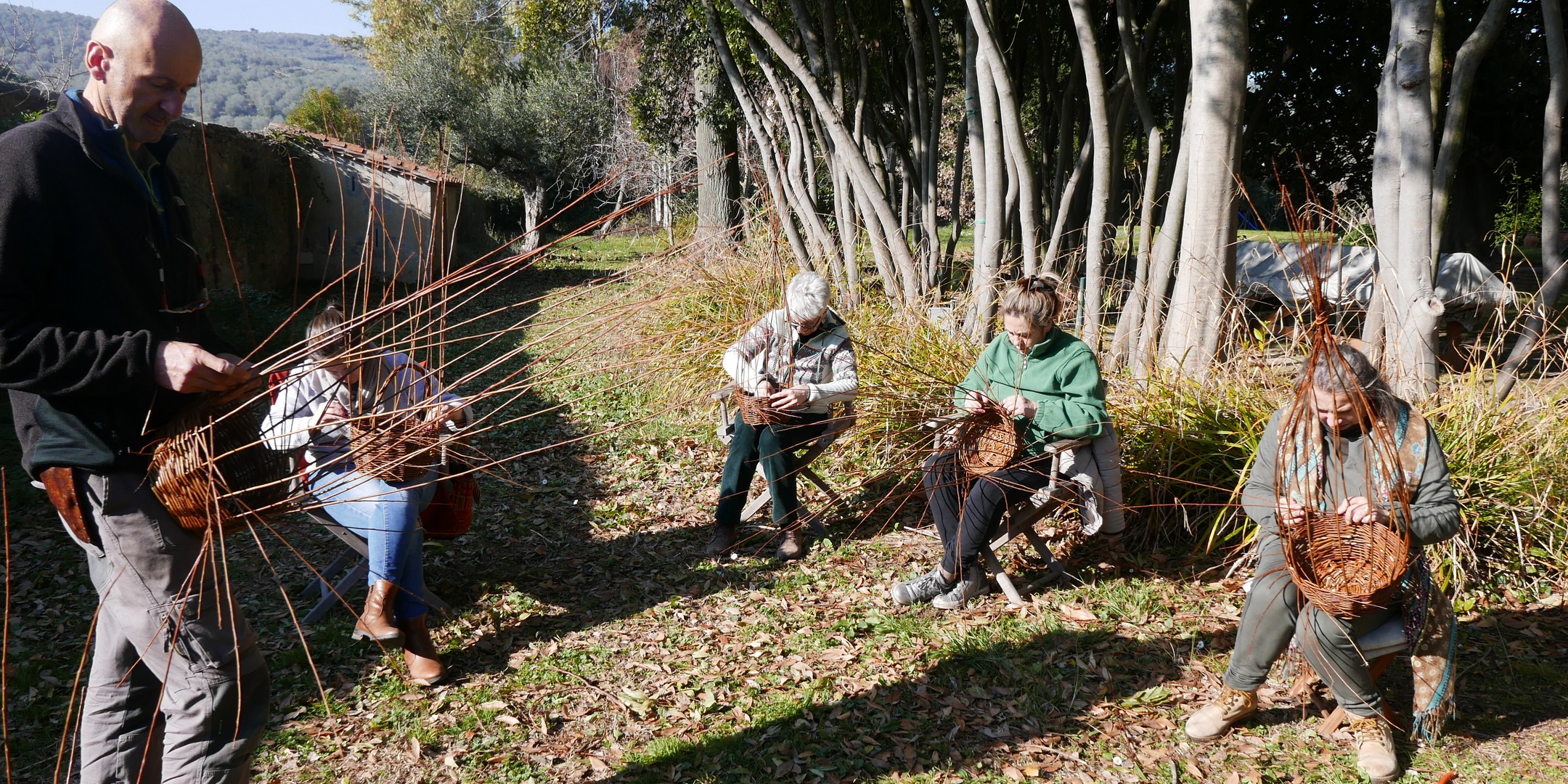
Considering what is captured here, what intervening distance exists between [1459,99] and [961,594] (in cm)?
329

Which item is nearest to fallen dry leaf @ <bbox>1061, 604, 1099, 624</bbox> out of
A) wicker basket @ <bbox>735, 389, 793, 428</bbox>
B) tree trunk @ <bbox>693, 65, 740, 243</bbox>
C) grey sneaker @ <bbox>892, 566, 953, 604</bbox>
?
grey sneaker @ <bbox>892, 566, 953, 604</bbox>

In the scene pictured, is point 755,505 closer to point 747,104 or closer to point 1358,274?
point 747,104

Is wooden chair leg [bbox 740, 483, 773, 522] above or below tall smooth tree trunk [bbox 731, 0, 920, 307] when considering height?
below

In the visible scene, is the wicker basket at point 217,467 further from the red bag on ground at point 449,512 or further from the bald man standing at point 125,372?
the red bag on ground at point 449,512

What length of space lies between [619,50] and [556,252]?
10597 millimetres

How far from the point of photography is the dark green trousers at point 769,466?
14.2 feet

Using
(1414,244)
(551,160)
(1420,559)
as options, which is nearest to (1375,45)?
(1414,244)

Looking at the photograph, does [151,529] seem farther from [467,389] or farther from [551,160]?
[551,160]

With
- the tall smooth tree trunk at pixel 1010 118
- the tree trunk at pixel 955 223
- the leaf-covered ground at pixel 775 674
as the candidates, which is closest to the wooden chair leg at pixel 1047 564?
the leaf-covered ground at pixel 775 674

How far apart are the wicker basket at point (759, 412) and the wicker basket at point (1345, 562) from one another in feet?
7.07

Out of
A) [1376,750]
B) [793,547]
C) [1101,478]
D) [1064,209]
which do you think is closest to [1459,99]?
[1064,209]

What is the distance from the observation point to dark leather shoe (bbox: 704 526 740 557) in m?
A: 4.37

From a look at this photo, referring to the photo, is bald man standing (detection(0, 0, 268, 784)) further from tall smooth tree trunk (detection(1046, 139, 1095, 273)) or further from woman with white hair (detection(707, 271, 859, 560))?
tall smooth tree trunk (detection(1046, 139, 1095, 273))

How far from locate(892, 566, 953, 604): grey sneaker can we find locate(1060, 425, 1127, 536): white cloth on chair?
609 millimetres
